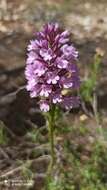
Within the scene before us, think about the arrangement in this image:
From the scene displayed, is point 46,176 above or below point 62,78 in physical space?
below

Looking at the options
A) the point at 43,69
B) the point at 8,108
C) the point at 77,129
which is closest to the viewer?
the point at 43,69

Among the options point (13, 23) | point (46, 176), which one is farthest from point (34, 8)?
point (46, 176)

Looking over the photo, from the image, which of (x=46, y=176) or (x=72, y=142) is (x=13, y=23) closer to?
(x=72, y=142)

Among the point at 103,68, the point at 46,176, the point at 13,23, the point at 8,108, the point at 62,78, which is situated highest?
the point at 13,23

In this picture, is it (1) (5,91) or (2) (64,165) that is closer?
(2) (64,165)

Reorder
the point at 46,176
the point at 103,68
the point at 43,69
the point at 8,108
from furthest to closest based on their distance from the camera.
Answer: the point at 103,68 → the point at 8,108 → the point at 46,176 → the point at 43,69
